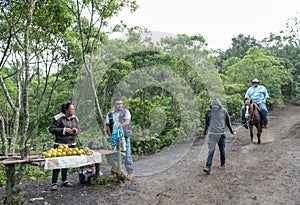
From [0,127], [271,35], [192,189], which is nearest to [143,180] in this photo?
[192,189]

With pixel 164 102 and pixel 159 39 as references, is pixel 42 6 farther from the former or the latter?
pixel 159 39

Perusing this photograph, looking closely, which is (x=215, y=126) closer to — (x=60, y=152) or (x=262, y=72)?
(x=60, y=152)

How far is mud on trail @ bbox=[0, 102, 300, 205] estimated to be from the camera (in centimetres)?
489

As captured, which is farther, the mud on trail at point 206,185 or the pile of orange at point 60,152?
the mud on trail at point 206,185

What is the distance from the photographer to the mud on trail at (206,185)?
4.89 meters

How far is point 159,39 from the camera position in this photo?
17.0 metres

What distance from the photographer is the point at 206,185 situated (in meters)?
5.62

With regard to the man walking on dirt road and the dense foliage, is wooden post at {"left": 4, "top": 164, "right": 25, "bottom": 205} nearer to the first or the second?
the dense foliage

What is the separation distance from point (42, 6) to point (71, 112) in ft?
9.64

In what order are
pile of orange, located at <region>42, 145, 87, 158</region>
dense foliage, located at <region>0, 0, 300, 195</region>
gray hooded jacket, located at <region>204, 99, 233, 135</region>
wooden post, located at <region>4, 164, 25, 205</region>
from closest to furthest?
wooden post, located at <region>4, 164, 25, 205</region> < pile of orange, located at <region>42, 145, 87, 158</region> < gray hooded jacket, located at <region>204, 99, 233, 135</region> < dense foliage, located at <region>0, 0, 300, 195</region>

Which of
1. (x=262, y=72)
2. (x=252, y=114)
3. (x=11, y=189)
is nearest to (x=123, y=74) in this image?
(x=252, y=114)

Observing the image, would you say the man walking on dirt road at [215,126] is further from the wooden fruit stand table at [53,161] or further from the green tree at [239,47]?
the green tree at [239,47]

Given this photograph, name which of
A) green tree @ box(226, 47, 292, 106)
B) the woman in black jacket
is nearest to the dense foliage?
green tree @ box(226, 47, 292, 106)

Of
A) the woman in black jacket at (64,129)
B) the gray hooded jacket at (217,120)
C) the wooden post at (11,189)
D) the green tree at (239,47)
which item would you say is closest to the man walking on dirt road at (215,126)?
the gray hooded jacket at (217,120)
